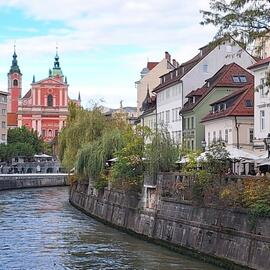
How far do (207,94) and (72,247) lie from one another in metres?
30.4

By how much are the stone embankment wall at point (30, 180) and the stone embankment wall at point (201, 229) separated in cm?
4368

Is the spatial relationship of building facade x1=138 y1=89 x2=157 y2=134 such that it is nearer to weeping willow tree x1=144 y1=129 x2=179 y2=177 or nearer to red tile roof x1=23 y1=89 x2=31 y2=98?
weeping willow tree x1=144 y1=129 x2=179 y2=177

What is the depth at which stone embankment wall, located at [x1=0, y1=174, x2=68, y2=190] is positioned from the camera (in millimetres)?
85625

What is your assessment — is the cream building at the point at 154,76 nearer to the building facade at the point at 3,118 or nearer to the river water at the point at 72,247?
the building facade at the point at 3,118

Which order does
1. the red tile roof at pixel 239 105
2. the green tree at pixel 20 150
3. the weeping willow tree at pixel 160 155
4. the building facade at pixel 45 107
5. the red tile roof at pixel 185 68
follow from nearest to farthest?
the weeping willow tree at pixel 160 155, the red tile roof at pixel 239 105, the red tile roof at pixel 185 68, the green tree at pixel 20 150, the building facade at pixel 45 107

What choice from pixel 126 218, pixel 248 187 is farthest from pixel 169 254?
pixel 126 218

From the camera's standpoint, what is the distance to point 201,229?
98.5 ft

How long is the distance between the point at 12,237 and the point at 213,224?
12470 mm

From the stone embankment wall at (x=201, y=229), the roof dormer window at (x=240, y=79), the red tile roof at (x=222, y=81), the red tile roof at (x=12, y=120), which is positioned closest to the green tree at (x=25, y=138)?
the red tile roof at (x=12, y=120)

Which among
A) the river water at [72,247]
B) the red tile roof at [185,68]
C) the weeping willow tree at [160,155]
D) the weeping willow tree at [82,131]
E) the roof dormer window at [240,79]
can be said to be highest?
the red tile roof at [185,68]

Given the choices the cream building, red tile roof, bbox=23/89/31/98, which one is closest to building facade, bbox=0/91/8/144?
red tile roof, bbox=23/89/31/98

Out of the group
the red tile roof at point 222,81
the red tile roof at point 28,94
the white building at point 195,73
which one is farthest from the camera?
the red tile roof at point 28,94

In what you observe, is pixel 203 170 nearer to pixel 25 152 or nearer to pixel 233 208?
pixel 233 208

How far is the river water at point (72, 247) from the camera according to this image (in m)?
28.3
